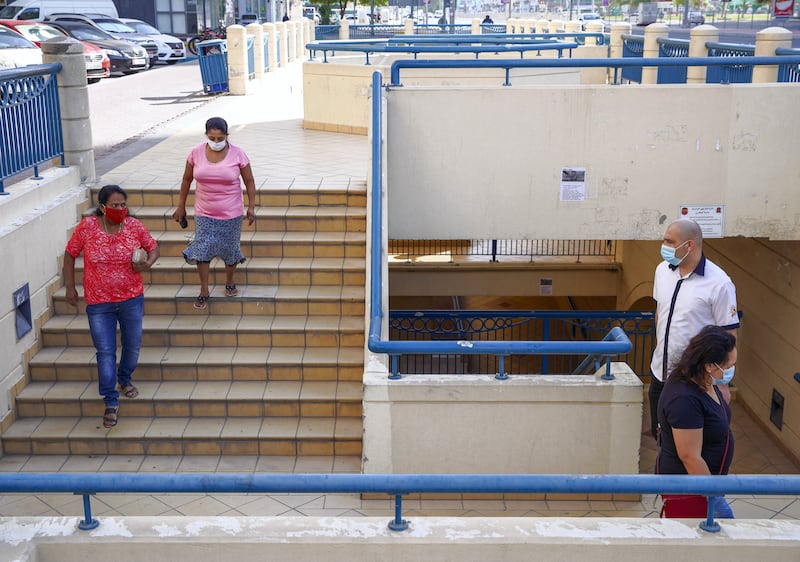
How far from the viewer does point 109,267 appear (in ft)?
20.5

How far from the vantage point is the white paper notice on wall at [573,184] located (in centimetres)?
878

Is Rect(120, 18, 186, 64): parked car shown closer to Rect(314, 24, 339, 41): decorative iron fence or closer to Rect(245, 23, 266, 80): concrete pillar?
Rect(314, 24, 339, 41): decorative iron fence

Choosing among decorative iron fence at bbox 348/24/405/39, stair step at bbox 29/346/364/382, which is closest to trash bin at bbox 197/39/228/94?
decorative iron fence at bbox 348/24/405/39

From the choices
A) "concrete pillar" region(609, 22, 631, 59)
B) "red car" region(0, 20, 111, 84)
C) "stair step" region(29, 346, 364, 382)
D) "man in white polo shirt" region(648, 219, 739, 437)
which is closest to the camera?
"man in white polo shirt" region(648, 219, 739, 437)

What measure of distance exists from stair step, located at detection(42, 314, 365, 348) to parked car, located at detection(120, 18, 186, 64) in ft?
78.1

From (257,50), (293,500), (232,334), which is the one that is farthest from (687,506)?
(257,50)

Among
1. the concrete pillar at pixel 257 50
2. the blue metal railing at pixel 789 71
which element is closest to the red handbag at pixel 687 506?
the blue metal railing at pixel 789 71

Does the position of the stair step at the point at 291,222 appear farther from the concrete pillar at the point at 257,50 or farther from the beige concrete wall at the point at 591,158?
the concrete pillar at the point at 257,50

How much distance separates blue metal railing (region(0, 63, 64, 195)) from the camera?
729cm

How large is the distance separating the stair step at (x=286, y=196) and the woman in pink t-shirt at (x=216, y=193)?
1.58 metres

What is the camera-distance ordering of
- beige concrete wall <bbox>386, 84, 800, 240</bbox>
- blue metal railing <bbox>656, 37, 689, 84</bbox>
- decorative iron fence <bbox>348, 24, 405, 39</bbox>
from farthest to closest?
1. decorative iron fence <bbox>348, 24, 405, 39</bbox>
2. blue metal railing <bbox>656, 37, 689, 84</bbox>
3. beige concrete wall <bbox>386, 84, 800, 240</bbox>

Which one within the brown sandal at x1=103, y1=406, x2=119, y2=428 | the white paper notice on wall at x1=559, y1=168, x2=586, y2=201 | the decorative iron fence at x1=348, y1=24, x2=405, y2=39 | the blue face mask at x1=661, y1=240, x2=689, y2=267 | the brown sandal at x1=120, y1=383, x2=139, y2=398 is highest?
the decorative iron fence at x1=348, y1=24, x2=405, y2=39

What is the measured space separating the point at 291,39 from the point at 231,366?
73.1 feet

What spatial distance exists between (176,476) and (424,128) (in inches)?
239
